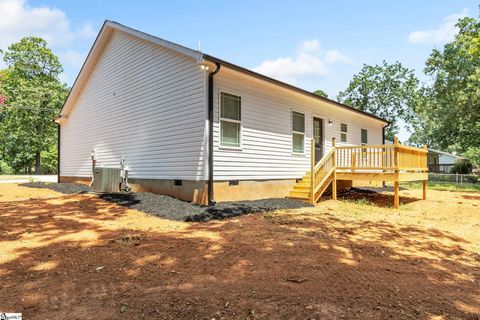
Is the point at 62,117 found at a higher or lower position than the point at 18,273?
higher

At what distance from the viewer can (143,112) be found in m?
10.9

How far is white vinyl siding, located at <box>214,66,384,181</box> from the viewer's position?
9.00 meters

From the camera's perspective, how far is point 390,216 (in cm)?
820

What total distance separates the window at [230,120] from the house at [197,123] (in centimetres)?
3

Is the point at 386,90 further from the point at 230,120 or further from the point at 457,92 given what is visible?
the point at 230,120

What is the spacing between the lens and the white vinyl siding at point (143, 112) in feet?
29.1

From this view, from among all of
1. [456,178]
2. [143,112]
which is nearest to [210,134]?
[143,112]

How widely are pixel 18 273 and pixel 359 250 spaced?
A: 4682 millimetres

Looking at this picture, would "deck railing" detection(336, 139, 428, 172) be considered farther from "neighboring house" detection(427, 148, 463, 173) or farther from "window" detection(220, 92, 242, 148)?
"neighboring house" detection(427, 148, 463, 173)

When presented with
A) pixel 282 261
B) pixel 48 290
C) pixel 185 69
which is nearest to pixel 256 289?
pixel 282 261

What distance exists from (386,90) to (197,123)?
34.4 metres

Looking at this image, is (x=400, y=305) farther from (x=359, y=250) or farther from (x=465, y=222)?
(x=465, y=222)

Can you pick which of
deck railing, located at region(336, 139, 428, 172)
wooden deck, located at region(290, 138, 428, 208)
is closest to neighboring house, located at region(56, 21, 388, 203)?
wooden deck, located at region(290, 138, 428, 208)

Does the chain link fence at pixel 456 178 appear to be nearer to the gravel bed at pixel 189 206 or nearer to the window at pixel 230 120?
the gravel bed at pixel 189 206
